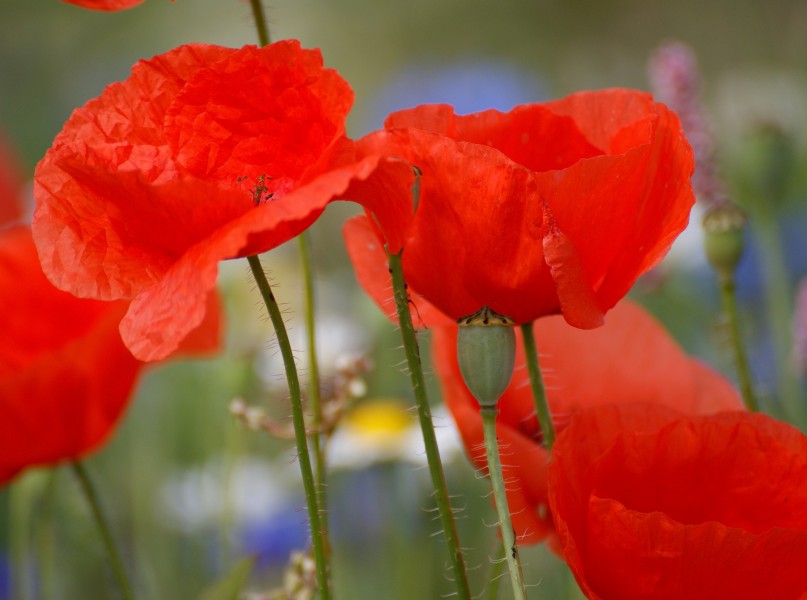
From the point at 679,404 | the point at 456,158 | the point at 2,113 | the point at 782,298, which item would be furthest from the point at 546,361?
the point at 2,113

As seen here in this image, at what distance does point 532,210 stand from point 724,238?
0.16 metres

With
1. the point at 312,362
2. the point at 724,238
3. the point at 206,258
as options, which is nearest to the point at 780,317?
the point at 724,238

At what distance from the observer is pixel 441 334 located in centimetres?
42

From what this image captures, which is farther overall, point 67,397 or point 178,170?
point 67,397

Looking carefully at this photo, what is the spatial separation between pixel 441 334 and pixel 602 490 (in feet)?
0.32

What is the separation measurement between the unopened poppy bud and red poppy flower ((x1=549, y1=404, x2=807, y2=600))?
0.09 m

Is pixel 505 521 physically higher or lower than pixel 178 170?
lower

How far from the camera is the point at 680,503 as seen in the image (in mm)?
356

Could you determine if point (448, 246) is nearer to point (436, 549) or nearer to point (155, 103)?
point (155, 103)

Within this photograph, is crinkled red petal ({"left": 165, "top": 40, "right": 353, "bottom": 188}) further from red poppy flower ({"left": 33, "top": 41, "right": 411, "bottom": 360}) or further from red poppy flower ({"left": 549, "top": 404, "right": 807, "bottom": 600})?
red poppy flower ({"left": 549, "top": 404, "right": 807, "bottom": 600})

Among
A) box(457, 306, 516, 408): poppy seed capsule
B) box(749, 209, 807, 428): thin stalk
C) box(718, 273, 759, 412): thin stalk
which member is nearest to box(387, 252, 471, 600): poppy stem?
box(457, 306, 516, 408): poppy seed capsule

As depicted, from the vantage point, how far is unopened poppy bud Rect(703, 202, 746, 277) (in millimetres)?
Answer: 442

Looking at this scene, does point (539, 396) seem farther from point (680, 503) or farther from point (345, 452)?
point (345, 452)

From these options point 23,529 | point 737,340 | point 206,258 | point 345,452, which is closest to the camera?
point 206,258
